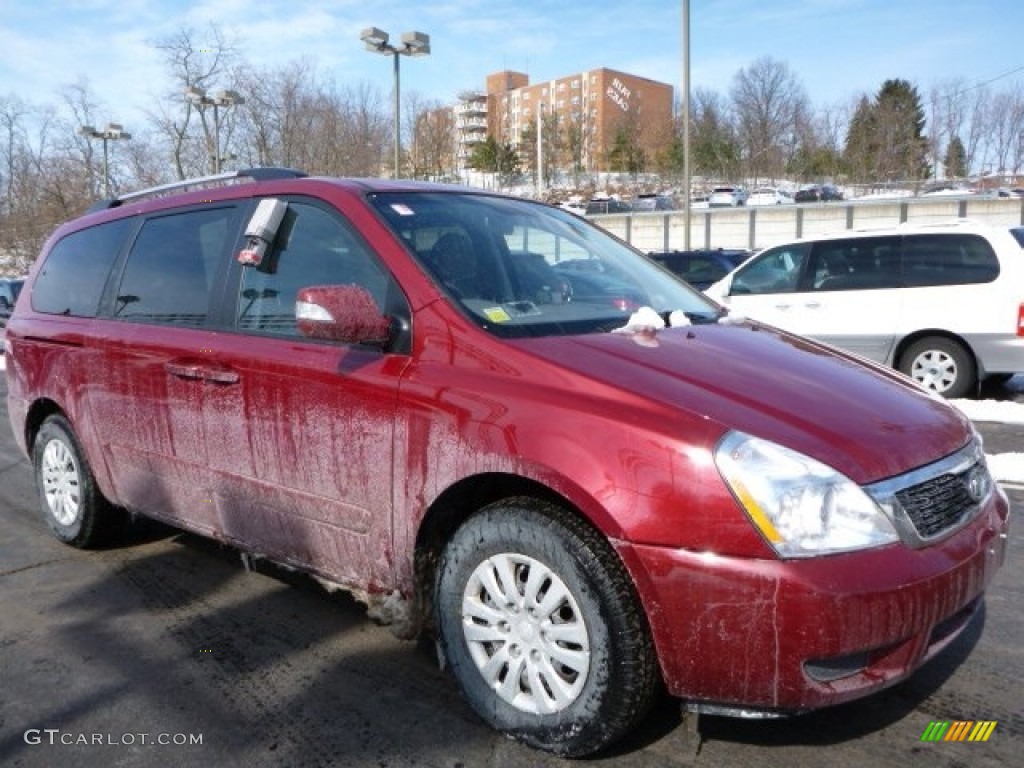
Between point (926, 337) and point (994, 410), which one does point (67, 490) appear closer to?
point (994, 410)

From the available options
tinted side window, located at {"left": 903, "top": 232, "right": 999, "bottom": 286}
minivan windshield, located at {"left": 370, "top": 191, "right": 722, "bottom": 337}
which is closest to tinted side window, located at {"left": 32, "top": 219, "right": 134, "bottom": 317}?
minivan windshield, located at {"left": 370, "top": 191, "right": 722, "bottom": 337}

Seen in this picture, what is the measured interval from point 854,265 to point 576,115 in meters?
83.9

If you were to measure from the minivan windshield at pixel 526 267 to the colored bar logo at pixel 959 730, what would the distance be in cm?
159

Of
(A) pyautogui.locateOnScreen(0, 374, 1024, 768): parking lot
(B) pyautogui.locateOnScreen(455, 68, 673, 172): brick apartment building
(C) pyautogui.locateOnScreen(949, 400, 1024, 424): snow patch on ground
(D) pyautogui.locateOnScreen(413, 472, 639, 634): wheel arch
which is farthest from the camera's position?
(B) pyautogui.locateOnScreen(455, 68, 673, 172): brick apartment building

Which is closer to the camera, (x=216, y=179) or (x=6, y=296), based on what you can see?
(x=216, y=179)

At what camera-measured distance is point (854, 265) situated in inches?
366

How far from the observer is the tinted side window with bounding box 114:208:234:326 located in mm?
3744

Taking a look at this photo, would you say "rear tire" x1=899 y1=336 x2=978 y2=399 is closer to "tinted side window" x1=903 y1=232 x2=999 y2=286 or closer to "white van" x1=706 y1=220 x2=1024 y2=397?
"white van" x1=706 y1=220 x2=1024 y2=397

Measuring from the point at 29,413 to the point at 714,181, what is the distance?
64.3m

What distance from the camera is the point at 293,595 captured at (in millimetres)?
3920

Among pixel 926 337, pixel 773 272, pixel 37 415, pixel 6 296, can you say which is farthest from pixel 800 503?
pixel 6 296

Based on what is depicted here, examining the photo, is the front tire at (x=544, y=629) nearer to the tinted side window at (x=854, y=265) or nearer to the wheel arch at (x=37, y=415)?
the wheel arch at (x=37, y=415)

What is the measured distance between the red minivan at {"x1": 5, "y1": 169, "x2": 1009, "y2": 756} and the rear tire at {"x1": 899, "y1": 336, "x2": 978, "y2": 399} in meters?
5.82

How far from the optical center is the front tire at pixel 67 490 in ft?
14.9
